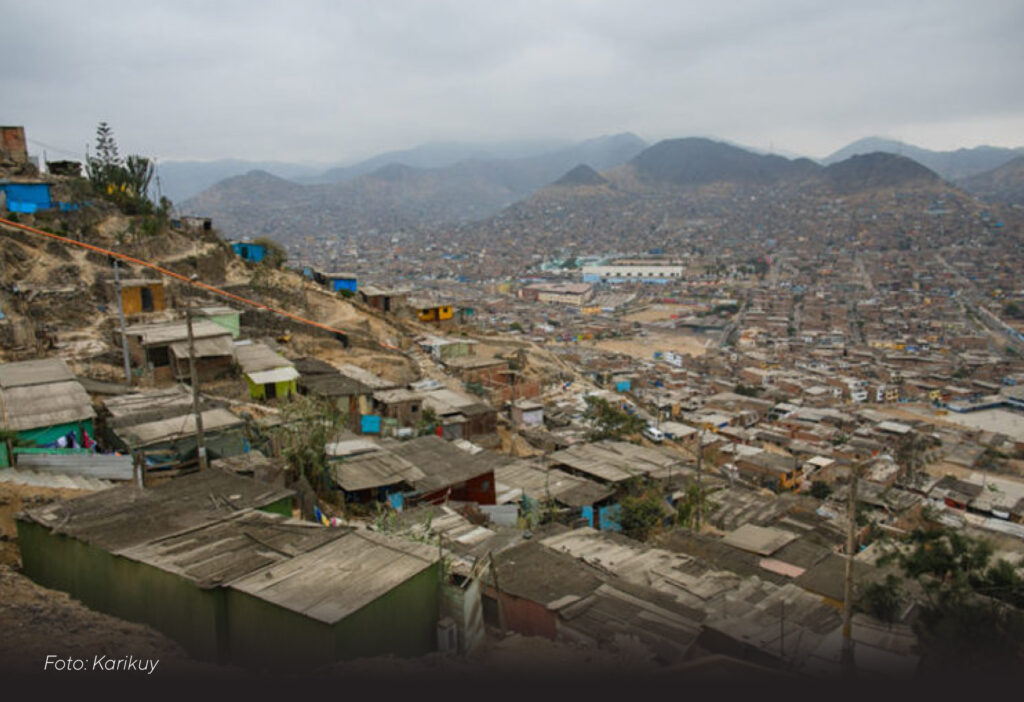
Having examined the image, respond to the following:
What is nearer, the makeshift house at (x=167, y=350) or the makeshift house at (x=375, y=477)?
the makeshift house at (x=375, y=477)

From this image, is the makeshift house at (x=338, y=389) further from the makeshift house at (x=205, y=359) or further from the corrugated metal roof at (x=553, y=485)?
the corrugated metal roof at (x=553, y=485)

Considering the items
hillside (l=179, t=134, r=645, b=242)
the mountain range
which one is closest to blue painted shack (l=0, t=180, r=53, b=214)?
hillside (l=179, t=134, r=645, b=242)

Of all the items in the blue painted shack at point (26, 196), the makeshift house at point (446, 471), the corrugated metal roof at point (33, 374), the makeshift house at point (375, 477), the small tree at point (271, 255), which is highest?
the blue painted shack at point (26, 196)

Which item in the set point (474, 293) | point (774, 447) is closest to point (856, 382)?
point (774, 447)

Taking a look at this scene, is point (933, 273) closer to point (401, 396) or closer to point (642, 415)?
point (642, 415)

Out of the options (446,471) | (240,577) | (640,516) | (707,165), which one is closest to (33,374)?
(446,471)

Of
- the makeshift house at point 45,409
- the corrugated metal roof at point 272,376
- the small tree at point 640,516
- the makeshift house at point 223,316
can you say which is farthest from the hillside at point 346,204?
the small tree at point 640,516

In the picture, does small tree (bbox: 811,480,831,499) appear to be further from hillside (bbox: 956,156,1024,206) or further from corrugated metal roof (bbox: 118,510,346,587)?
hillside (bbox: 956,156,1024,206)
